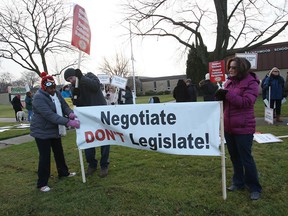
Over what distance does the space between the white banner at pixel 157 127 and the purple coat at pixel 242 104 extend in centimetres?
20

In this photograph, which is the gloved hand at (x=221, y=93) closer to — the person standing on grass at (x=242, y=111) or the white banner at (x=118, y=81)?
the person standing on grass at (x=242, y=111)

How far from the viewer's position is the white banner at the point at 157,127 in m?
3.65

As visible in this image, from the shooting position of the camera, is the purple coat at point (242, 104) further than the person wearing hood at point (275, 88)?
No

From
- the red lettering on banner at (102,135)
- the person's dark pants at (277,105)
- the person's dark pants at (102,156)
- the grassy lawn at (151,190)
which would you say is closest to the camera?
the grassy lawn at (151,190)

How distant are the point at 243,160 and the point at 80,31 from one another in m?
Result: 3.48

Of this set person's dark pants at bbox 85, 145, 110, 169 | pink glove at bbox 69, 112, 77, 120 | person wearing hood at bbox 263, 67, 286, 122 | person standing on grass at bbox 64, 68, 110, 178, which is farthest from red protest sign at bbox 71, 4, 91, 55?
person wearing hood at bbox 263, 67, 286, 122

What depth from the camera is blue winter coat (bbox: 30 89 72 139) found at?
4.39 metres

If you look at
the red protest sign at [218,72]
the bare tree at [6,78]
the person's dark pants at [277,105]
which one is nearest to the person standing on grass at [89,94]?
the person's dark pants at [277,105]

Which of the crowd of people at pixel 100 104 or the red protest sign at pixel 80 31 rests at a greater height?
the red protest sign at pixel 80 31

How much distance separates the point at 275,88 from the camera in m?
9.43

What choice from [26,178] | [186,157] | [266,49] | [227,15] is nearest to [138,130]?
[186,157]

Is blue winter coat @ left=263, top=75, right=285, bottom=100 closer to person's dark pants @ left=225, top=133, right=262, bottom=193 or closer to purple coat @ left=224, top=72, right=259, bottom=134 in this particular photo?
person's dark pants @ left=225, top=133, right=262, bottom=193

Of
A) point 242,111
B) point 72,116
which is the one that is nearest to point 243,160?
point 242,111

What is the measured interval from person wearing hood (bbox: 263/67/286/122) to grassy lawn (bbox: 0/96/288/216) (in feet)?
12.9
